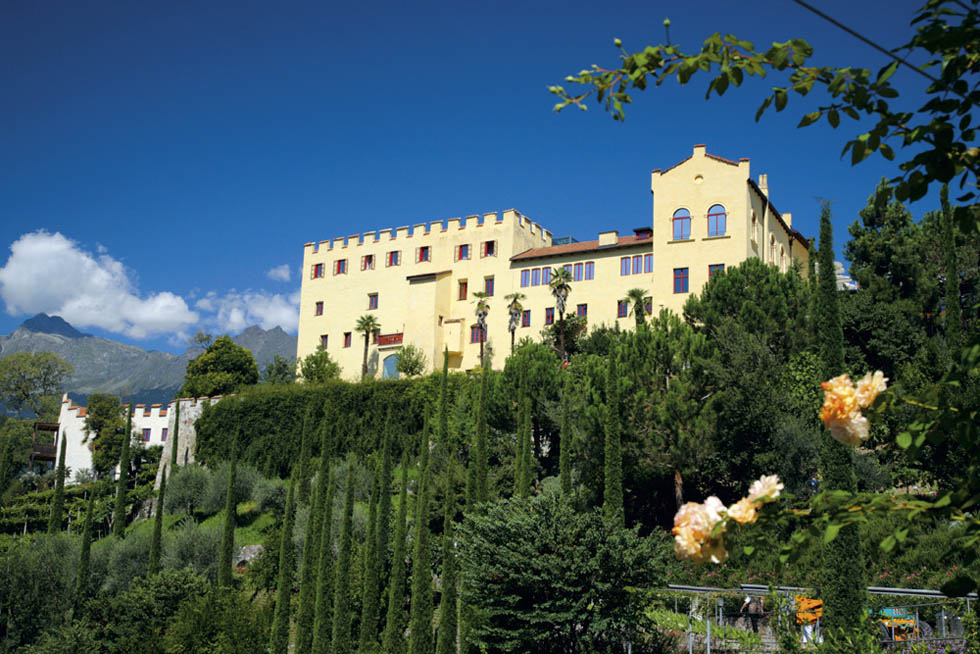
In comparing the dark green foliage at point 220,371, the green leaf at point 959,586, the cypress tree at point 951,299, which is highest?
the dark green foliage at point 220,371

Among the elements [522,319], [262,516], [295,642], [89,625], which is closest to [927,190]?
[295,642]

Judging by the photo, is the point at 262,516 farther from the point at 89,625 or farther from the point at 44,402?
the point at 44,402

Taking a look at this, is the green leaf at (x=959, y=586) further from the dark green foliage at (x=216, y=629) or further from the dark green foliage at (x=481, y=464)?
the dark green foliage at (x=216, y=629)

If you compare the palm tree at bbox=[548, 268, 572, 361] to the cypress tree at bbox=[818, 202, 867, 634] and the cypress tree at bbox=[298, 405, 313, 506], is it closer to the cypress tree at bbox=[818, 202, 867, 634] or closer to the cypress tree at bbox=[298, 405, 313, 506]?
the cypress tree at bbox=[298, 405, 313, 506]

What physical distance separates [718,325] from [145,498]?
32.4 m

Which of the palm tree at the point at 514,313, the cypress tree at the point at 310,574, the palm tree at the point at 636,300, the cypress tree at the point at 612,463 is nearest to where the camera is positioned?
the cypress tree at the point at 612,463

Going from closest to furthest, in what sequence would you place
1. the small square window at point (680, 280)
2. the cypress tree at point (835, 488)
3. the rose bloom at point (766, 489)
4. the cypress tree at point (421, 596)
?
1. the rose bloom at point (766, 489)
2. the cypress tree at point (835, 488)
3. the cypress tree at point (421, 596)
4. the small square window at point (680, 280)

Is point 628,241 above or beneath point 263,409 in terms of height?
above

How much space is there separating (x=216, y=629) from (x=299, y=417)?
1832 cm

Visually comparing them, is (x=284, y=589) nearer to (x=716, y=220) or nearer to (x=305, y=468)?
(x=305, y=468)

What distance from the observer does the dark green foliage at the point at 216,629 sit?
27.6 m

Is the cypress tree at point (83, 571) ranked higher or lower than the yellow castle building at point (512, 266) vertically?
lower

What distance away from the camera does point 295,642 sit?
28.4m

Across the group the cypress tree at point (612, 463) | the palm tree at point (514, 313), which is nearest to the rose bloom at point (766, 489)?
the cypress tree at point (612, 463)
